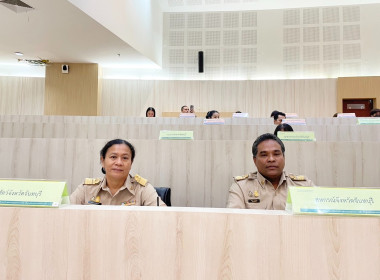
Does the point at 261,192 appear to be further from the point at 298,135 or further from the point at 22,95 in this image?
the point at 22,95

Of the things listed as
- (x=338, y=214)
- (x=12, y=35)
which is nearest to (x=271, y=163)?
(x=338, y=214)

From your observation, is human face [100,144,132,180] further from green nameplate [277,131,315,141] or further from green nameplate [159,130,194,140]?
green nameplate [277,131,315,141]

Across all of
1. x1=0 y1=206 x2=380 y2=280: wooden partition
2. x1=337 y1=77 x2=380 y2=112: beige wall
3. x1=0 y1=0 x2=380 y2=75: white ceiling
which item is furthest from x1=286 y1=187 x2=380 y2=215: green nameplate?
x1=337 y1=77 x2=380 y2=112: beige wall

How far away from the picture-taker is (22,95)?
27.9ft

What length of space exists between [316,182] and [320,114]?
6.33 metres

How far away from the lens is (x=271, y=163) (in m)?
1.70

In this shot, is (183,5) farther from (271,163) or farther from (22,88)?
(271,163)

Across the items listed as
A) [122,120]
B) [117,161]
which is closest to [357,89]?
→ [122,120]

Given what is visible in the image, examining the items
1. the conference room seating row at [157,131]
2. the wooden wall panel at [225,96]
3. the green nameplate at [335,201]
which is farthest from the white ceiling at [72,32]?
the green nameplate at [335,201]

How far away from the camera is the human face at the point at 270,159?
1.69m

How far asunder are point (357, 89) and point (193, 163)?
7.08 meters

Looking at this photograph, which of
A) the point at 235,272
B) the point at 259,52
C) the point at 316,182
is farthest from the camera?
the point at 259,52

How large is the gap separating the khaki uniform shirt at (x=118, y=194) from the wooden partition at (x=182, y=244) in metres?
0.90

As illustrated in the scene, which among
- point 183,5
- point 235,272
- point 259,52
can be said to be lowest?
point 235,272
